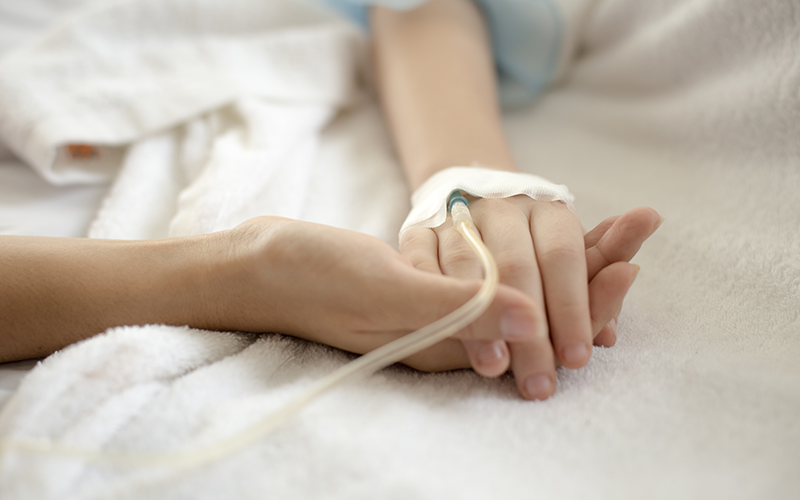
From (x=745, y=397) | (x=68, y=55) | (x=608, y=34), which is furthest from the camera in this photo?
(x=608, y=34)

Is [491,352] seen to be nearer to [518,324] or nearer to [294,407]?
[518,324]

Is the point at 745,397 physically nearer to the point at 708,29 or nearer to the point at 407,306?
the point at 407,306

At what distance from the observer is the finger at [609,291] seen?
1.46 ft

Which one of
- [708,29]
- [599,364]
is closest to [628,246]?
[599,364]

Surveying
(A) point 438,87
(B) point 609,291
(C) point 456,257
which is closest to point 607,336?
(B) point 609,291

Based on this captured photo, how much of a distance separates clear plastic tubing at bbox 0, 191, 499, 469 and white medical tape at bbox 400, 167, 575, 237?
0.31 ft

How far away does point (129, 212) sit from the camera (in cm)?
63

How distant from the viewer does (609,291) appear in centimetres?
45

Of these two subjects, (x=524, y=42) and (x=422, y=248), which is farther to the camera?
(x=524, y=42)

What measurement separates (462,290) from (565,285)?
0.36 feet

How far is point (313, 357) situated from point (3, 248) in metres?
0.31

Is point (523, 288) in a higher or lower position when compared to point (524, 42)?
lower

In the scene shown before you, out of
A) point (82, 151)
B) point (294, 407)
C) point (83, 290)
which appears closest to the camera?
point (294, 407)

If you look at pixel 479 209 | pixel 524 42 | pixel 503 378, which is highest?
pixel 524 42
